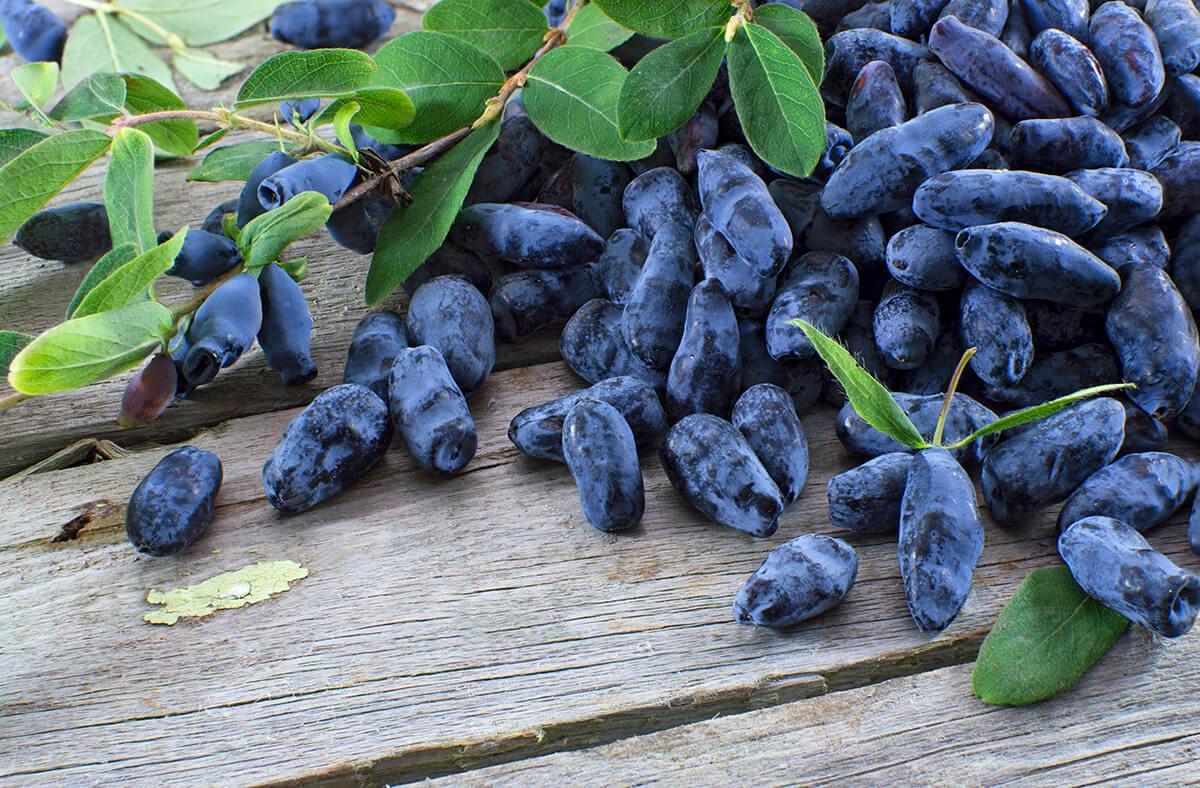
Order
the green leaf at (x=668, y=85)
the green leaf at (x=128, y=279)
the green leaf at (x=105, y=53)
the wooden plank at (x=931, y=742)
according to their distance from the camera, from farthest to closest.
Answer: the green leaf at (x=105, y=53)
the green leaf at (x=668, y=85)
the green leaf at (x=128, y=279)
the wooden plank at (x=931, y=742)

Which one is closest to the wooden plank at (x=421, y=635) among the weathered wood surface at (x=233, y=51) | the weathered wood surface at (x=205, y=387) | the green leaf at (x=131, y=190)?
the weathered wood surface at (x=205, y=387)

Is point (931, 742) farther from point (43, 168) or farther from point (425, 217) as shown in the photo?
point (43, 168)

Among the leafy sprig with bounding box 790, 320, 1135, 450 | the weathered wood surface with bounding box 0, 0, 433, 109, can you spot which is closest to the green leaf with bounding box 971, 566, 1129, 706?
the leafy sprig with bounding box 790, 320, 1135, 450

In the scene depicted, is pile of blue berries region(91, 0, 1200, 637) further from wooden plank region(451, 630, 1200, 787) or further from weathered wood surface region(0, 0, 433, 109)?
weathered wood surface region(0, 0, 433, 109)

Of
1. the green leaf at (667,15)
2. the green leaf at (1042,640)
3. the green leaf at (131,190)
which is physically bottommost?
the green leaf at (1042,640)

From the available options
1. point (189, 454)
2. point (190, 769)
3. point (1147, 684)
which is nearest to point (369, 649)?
point (190, 769)

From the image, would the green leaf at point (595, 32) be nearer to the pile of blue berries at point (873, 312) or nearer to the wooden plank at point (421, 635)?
the pile of blue berries at point (873, 312)
